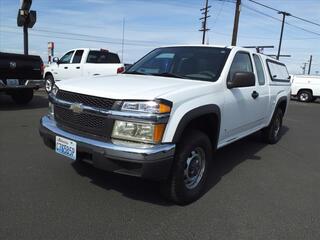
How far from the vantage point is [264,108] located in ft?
19.7

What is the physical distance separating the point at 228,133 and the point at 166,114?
1.66m

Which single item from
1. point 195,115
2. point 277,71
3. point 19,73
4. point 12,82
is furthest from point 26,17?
point 195,115

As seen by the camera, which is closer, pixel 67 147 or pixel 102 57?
pixel 67 147

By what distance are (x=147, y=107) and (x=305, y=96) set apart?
70.4 ft

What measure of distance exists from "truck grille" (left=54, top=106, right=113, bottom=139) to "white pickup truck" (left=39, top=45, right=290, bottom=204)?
1 cm

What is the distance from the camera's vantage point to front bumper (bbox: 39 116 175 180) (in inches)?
127

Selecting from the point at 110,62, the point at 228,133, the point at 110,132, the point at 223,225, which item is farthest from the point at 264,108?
the point at 110,62

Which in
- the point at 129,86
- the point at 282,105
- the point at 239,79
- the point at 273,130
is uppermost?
the point at 239,79

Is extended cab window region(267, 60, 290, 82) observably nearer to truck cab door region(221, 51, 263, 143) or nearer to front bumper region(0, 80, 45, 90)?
truck cab door region(221, 51, 263, 143)

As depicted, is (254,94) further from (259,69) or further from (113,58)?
(113,58)

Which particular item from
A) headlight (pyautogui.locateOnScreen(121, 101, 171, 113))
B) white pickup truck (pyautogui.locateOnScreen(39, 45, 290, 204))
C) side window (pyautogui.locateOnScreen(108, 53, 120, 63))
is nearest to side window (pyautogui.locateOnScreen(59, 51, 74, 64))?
side window (pyautogui.locateOnScreen(108, 53, 120, 63))

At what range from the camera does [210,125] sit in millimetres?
4273

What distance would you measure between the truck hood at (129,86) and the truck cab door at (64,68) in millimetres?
10783

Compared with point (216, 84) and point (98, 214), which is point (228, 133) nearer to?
point (216, 84)
